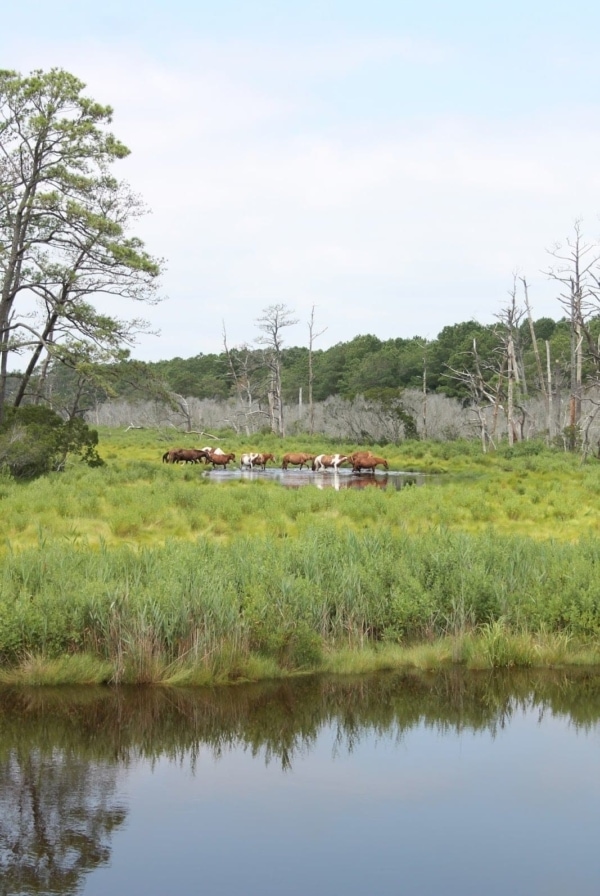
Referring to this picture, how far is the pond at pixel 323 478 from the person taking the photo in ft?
95.8

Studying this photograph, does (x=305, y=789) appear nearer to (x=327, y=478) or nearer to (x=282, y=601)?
(x=282, y=601)

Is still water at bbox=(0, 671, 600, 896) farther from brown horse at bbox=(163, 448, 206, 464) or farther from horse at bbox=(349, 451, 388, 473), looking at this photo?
brown horse at bbox=(163, 448, 206, 464)

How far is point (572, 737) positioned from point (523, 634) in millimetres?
1990

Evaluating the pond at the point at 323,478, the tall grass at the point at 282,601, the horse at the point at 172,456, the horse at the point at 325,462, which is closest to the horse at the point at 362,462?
the pond at the point at 323,478

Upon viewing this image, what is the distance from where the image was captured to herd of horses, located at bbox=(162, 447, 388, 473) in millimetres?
35906

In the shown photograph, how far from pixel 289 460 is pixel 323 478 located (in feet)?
21.2

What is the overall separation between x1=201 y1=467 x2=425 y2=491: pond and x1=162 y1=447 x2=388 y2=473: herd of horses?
1.60ft

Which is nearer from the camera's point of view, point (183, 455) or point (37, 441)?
point (37, 441)

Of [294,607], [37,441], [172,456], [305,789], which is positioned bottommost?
[305,789]

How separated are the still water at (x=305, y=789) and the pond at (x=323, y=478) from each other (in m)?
18.4

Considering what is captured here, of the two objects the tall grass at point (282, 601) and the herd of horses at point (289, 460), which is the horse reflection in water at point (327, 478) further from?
the tall grass at point (282, 601)

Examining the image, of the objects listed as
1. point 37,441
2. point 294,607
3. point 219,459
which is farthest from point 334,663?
point 219,459

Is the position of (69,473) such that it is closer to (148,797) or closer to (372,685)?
(372,685)

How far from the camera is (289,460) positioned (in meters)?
38.5
